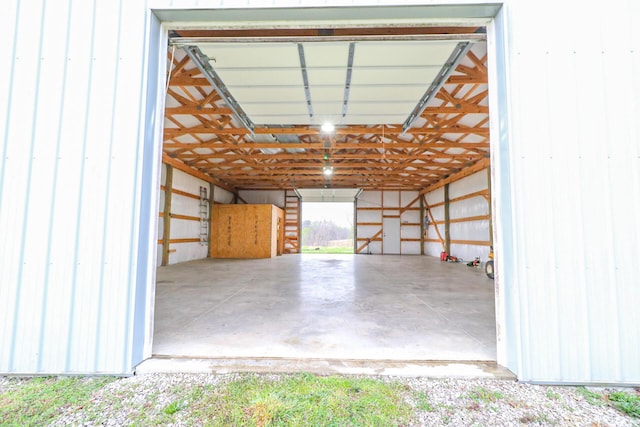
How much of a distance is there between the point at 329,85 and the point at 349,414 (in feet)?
10.3

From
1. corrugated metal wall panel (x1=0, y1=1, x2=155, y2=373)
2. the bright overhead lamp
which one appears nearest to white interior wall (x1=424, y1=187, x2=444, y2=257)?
the bright overhead lamp

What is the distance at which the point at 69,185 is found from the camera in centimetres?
191

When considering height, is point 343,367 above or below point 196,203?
below

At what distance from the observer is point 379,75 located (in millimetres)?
3041

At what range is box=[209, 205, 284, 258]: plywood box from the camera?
12156mm

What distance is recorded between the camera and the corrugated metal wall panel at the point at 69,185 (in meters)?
1.85

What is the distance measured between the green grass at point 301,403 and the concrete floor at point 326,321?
0.39 m

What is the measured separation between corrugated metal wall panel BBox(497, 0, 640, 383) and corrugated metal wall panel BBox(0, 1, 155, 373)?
8.70 ft

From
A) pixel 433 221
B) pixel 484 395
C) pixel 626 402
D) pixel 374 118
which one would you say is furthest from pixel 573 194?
pixel 433 221

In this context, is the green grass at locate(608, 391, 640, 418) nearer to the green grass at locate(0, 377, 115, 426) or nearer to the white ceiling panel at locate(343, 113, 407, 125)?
the green grass at locate(0, 377, 115, 426)

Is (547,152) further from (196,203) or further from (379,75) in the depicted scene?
(196,203)

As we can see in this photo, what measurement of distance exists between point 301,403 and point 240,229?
11.2 meters

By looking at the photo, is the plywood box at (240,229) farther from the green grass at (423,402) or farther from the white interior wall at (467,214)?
the green grass at (423,402)

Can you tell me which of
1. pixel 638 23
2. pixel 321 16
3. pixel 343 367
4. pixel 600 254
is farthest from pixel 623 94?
pixel 343 367
